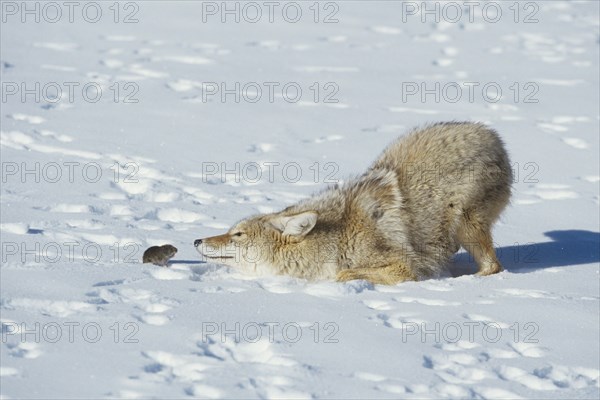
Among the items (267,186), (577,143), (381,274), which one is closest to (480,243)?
(381,274)

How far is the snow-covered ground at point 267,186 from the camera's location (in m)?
5.97

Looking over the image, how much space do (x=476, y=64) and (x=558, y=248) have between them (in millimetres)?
7562

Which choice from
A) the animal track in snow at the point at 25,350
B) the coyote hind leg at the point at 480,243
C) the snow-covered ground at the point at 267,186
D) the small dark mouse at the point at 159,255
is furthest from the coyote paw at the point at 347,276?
the animal track in snow at the point at 25,350

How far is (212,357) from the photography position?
601 centimetres

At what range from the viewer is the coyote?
825 cm

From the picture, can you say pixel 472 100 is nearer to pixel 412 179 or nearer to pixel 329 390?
pixel 412 179

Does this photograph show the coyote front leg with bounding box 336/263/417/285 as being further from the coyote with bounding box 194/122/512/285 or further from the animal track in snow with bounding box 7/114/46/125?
the animal track in snow with bounding box 7/114/46/125

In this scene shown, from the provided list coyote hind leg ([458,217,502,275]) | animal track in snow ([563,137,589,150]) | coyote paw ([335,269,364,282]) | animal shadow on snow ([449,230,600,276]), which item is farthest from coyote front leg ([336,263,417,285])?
animal track in snow ([563,137,589,150])

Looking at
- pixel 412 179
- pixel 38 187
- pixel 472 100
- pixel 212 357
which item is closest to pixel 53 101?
pixel 38 187

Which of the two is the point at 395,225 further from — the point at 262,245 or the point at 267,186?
the point at 267,186

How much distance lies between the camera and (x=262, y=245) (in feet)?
27.4

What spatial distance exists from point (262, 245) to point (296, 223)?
0.36 m

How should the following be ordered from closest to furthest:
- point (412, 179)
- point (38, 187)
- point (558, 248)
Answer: point (412, 179) → point (558, 248) → point (38, 187)

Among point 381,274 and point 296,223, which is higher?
point 296,223
